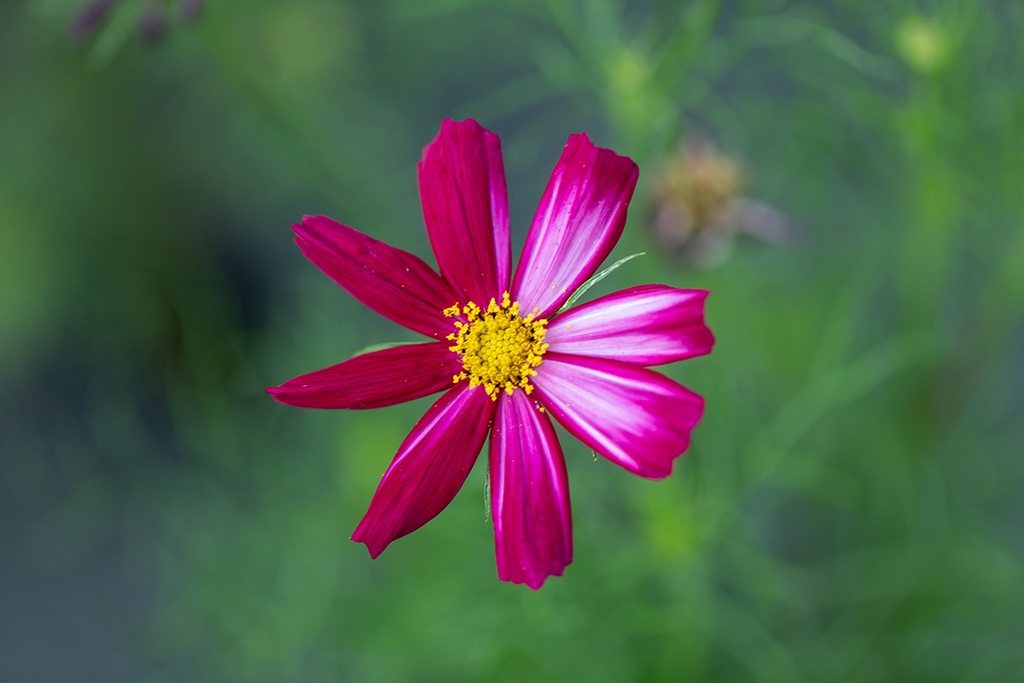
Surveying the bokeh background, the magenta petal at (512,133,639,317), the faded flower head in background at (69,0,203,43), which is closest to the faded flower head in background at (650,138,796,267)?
the bokeh background

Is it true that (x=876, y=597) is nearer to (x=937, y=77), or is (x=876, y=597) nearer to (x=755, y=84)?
(x=937, y=77)

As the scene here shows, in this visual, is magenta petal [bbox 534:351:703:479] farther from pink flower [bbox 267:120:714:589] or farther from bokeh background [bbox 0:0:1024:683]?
bokeh background [bbox 0:0:1024:683]

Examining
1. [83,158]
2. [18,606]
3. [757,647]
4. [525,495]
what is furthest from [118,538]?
[525,495]

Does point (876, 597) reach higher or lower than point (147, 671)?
higher

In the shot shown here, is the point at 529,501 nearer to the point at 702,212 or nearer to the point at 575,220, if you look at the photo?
the point at 575,220

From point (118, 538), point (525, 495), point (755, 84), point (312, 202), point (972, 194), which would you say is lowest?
point (525, 495)

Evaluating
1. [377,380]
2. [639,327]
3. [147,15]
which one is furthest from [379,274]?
[147,15]
